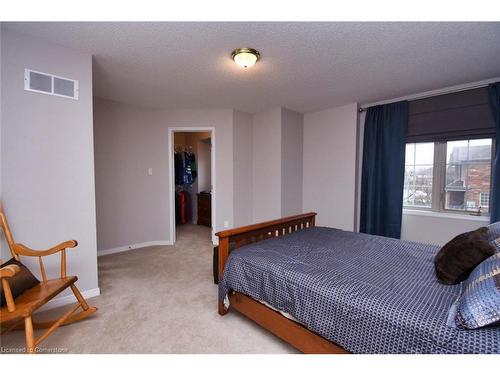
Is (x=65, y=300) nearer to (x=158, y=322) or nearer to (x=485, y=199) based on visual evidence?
(x=158, y=322)

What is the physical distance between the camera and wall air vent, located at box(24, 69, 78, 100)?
1764 mm

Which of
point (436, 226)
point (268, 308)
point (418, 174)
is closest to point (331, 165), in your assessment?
point (418, 174)

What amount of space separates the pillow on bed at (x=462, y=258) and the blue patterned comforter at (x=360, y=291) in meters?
0.06

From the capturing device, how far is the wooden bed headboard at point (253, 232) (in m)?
1.82

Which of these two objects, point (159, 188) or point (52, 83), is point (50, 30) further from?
point (159, 188)

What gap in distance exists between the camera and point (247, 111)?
3848 mm

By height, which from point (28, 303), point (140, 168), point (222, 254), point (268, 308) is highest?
point (140, 168)

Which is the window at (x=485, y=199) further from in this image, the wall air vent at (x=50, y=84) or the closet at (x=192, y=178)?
the wall air vent at (x=50, y=84)

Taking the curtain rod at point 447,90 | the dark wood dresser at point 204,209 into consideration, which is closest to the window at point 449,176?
the curtain rod at point 447,90

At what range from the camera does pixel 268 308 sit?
4.95 ft

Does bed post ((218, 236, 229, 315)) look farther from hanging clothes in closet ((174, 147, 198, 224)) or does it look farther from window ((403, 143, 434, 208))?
hanging clothes in closet ((174, 147, 198, 224))

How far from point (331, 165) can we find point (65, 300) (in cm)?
366

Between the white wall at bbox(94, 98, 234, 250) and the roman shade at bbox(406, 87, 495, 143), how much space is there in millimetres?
2641

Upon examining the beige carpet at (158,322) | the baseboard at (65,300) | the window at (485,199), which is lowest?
the beige carpet at (158,322)
